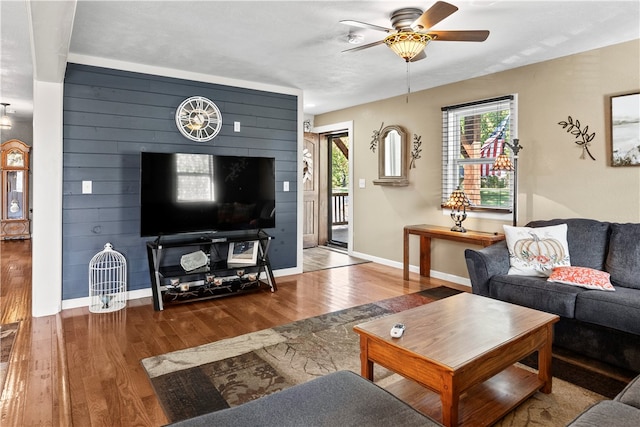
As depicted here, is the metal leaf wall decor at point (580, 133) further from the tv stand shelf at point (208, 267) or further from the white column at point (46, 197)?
the white column at point (46, 197)

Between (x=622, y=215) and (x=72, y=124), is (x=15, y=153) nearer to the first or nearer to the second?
(x=72, y=124)

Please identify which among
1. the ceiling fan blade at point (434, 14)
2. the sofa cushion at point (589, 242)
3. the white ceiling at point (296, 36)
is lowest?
the sofa cushion at point (589, 242)

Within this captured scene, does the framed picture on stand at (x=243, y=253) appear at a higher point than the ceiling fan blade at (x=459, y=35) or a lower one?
lower

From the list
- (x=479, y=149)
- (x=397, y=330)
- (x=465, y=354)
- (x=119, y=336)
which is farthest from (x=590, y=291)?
(x=119, y=336)

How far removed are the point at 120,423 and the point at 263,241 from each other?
2.74 metres

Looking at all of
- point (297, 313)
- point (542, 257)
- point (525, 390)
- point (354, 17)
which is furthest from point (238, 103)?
point (525, 390)

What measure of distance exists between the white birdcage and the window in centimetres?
376

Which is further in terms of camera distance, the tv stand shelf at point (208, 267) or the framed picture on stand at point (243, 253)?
the framed picture on stand at point (243, 253)

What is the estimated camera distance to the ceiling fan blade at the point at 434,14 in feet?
7.28

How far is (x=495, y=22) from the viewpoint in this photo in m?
3.02

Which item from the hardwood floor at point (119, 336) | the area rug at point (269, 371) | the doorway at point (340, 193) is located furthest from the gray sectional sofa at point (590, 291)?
the doorway at point (340, 193)

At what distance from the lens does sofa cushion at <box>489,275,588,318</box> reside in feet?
9.10

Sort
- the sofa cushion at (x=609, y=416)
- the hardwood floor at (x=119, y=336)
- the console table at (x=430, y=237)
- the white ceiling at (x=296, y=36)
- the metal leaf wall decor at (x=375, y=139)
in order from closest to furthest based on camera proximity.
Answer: the sofa cushion at (x=609, y=416) → the hardwood floor at (x=119, y=336) → the white ceiling at (x=296, y=36) → the console table at (x=430, y=237) → the metal leaf wall decor at (x=375, y=139)

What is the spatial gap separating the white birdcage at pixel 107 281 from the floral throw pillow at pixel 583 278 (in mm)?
3826
